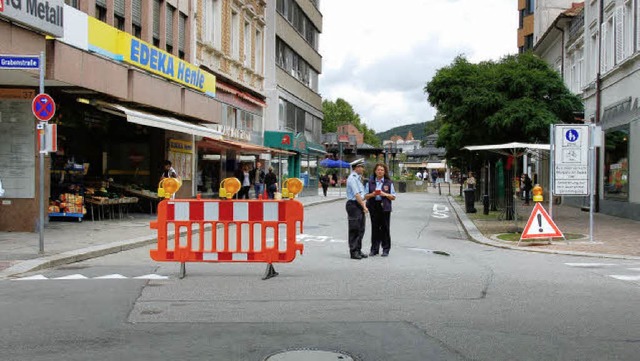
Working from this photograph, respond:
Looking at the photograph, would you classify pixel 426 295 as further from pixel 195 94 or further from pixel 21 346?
pixel 195 94

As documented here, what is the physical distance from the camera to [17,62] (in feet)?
34.8

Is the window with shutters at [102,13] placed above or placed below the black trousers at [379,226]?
above

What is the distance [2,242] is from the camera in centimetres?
1270

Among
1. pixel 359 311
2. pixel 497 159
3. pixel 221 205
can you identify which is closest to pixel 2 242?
pixel 221 205

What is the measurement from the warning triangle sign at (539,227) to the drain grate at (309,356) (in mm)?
10028

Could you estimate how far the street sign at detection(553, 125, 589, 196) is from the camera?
14.8m

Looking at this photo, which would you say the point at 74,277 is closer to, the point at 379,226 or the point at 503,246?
the point at 379,226

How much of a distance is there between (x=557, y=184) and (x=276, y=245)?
27.9 ft

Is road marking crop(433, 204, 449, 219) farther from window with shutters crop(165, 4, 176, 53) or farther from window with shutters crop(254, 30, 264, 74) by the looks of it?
window with shutters crop(165, 4, 176, 53)

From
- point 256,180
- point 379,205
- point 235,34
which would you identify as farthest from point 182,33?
point 379,205

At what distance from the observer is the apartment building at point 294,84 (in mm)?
36281

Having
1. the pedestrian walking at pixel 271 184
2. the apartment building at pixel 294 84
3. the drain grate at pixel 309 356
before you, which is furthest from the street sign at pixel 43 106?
the apartment building at pixel 294 84

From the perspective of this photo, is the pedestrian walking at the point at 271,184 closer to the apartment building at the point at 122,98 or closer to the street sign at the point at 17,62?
the apartment building at the point at 122,98

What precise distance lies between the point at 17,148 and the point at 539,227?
11.8m
